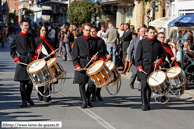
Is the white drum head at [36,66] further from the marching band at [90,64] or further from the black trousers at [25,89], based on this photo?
the black trousers at [25,89]

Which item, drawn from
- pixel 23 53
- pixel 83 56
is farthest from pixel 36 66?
pixel 83 56

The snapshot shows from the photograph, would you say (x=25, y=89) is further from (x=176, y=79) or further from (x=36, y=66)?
(x=176, y=79)

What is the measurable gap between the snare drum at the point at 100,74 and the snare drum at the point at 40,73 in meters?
0.83

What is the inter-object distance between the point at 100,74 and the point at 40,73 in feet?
3.96

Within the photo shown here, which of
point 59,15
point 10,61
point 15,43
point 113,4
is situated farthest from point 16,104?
point 59,15

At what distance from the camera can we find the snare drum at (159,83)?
7.75 m

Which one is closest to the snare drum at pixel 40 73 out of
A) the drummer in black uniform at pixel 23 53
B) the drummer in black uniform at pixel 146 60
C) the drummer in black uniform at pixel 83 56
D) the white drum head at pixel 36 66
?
the white drum head at pixel 36 66

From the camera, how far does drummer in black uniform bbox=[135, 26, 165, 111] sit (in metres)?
8.33

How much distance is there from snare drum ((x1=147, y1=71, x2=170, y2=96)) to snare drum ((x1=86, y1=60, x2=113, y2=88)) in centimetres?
85

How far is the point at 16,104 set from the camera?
29.2 ft

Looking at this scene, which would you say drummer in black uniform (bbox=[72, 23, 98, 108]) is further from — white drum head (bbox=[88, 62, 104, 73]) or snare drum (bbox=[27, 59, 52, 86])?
snare drum (bbox=[27, 59, 52, 86])

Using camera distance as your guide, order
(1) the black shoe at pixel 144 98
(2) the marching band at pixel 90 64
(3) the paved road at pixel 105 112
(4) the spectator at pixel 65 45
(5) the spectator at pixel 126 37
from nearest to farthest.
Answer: (3) the paved road at pixel 105 112 → (2) the marching band at pixel 90 64 → (1) the black shoe at pixel 144 98 → (5) the spectator at pixel 126 37 → (4) the spectator at pixel 65 45

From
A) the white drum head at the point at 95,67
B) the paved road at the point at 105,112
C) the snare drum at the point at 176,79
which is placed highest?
the white drum head at the point at 95,67

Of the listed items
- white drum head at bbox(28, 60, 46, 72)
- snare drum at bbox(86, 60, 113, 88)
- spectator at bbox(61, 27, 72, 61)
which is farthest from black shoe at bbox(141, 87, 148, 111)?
spectator at bbox(61, 27, 72, 61)
